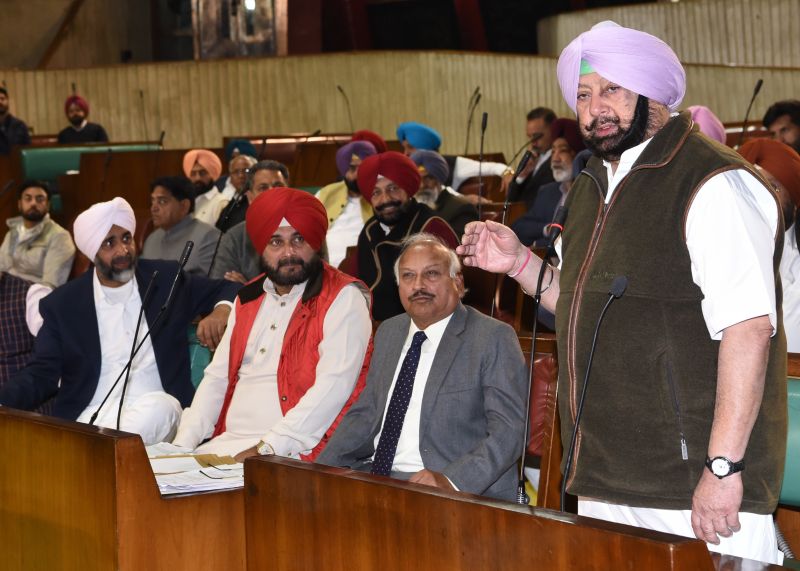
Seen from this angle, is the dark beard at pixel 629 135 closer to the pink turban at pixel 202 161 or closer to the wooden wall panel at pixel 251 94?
the pink turban at pixel 202 161

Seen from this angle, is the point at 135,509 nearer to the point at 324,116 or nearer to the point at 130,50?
the point at 324,116

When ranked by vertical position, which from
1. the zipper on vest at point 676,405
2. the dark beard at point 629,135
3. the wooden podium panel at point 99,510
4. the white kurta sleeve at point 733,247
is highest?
the dark beard at point 629,135

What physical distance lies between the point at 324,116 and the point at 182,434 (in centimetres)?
773

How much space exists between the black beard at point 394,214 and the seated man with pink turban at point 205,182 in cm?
200

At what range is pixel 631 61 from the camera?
1822 millimetres

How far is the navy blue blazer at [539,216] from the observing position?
17.8 feet

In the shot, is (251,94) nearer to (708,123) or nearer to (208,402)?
(708,123)

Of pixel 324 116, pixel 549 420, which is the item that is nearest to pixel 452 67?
pixel 324 116

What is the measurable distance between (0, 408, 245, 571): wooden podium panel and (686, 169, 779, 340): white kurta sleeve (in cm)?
128

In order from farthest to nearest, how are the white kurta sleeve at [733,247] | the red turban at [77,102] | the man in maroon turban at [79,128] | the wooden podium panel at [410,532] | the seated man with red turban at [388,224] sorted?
the red turban at [77,102], the man in maroon turban at [79,128], the seated man with red turban at [388,224], the white kurta sleeve at [733,247], the wooden podium panel at [410,532]

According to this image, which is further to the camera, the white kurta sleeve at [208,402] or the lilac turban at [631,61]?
the white kurta sleeve at [208,402]

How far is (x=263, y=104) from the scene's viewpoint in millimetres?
10969

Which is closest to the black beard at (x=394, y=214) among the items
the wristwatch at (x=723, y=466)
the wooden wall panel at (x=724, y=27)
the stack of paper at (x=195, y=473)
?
the stack of paper at (x=195, y=473)

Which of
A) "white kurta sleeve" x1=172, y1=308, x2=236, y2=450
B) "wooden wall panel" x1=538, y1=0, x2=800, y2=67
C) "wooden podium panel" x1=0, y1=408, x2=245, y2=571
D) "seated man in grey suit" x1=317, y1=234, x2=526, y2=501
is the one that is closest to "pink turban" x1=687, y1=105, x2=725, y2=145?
"seated man in grey suit" x1=317, y1=234, x2=526, y2=501
